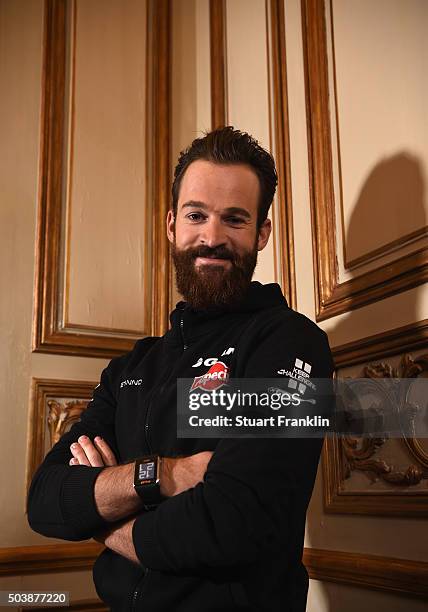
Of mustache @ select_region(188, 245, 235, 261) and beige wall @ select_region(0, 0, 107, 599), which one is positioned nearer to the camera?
mustache @ select_region(188, 245, 235, 261)

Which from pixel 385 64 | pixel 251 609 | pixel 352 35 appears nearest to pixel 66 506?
pixel 251 609

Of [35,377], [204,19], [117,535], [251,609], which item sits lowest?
[251,609]

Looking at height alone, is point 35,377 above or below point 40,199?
below

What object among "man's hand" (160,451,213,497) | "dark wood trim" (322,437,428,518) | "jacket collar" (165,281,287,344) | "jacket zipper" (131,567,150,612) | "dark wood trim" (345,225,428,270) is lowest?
"jacket zipper" (131,567,150,612)

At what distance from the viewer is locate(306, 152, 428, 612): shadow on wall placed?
60.1 inches

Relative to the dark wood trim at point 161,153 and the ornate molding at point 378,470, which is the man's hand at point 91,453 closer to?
the ornate molding at point 378,470

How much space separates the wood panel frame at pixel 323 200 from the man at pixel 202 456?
0.21m

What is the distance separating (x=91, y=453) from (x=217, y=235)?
1.83 feet

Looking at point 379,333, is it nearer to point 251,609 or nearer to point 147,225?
point 251,609

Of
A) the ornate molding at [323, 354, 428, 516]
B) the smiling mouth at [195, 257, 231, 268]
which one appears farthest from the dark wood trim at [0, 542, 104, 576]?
the smiling mouth at [195, 257, 231, 268]

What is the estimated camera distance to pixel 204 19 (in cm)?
268

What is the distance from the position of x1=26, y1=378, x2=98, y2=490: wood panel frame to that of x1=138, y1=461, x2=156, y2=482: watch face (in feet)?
3.08

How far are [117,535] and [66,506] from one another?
0.12 meters

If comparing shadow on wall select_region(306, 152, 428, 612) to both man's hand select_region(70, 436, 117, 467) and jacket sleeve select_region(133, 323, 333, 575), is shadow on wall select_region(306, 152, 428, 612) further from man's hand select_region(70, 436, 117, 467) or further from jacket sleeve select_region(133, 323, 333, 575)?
man's hand select_region(70, 436, 117, 467)
